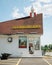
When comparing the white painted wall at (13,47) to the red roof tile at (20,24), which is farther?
the red roof tile at (20,24)

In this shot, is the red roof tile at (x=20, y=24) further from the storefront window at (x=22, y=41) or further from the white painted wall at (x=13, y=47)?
the storefront window at (x=22, y=41)

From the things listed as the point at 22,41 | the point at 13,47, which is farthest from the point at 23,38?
the point at 13,47

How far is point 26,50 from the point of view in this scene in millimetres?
35656

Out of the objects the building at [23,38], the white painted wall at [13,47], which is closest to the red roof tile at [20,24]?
the building at [23,38]

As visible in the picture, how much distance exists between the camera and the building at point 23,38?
3555 centimetres

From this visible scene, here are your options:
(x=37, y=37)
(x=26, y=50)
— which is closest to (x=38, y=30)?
(x=37, y=37)

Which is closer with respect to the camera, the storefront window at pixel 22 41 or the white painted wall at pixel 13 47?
the white painted wall at pixel 13 47

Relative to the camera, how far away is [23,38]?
118 ft

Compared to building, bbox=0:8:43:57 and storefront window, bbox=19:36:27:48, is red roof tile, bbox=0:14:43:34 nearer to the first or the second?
building, bbox=0:8:43:57

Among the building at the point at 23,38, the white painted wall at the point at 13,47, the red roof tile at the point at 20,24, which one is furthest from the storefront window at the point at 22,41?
the red roof tile at the point at 20,24

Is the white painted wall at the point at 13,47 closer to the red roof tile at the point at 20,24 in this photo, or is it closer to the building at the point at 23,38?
the building at the point at 23,38

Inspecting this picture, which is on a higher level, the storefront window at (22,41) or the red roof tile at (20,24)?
the red roof tile at (20,24)

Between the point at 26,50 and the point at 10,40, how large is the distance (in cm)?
259

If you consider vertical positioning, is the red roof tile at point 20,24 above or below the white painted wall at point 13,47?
above
